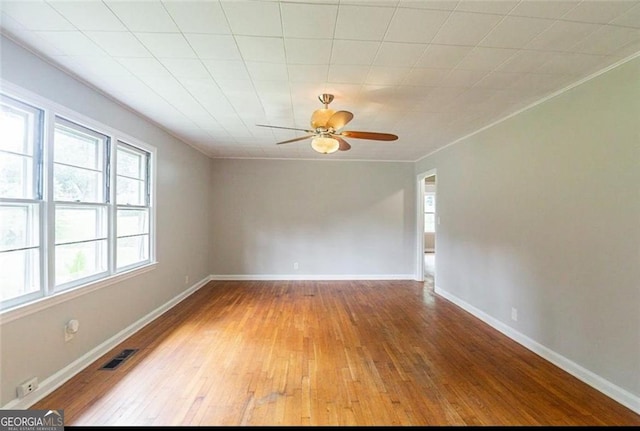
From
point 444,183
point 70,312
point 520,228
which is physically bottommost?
point 70,312

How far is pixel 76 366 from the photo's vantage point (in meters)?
2.47

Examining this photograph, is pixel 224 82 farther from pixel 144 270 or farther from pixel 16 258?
pixel 144 270

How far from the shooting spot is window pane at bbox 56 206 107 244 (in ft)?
7.96

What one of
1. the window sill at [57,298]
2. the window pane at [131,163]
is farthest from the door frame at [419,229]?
the window sill at [57,298]

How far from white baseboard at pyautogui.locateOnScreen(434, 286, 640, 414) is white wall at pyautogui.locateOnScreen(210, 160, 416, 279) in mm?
2624

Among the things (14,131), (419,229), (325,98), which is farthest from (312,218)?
(14,131)

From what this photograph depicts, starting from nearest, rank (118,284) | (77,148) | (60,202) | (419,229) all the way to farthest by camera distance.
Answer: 1. (60,202)
2. (77,148)
3. (118,284)
4. (419,229)

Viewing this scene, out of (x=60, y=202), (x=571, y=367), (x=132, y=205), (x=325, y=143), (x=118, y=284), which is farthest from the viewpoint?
(x=132, y=205)

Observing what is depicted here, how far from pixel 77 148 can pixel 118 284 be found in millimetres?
1415

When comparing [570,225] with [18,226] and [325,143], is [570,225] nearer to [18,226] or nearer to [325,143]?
[325,143]

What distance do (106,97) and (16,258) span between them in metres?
1.69

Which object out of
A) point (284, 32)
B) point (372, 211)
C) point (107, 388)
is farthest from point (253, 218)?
point (284, 32)

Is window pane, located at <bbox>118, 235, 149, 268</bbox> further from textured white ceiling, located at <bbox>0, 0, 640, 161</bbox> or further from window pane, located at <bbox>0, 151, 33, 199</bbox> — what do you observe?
textured white ceiling, located at <bbox>0, 0, 640, 161</bbox>

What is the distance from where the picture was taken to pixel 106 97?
9.43ft
